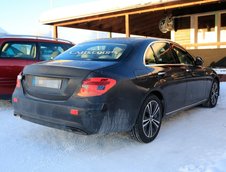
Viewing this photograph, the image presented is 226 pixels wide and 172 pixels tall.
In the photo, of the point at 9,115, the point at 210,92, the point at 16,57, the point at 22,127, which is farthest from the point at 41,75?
the point at 210,92

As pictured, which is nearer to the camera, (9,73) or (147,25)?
(9,73)

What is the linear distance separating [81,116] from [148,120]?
44.8 inches

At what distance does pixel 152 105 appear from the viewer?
4.32m

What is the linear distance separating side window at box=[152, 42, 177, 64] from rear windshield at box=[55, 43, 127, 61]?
596mm

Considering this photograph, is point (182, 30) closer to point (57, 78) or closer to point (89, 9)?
point (89, 9)

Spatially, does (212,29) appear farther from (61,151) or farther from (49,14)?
(61,151)

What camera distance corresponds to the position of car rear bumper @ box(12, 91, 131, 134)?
11.5 ft

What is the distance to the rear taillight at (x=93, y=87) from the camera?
3.53m

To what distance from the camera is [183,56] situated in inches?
219

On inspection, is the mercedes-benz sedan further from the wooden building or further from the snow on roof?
the wooden building

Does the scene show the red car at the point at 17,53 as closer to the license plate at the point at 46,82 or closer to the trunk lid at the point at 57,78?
the trunk lid at the point at 57,78

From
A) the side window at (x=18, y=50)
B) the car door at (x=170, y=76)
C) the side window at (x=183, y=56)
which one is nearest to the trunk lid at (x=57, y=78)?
the car door at (x=170, y=76)

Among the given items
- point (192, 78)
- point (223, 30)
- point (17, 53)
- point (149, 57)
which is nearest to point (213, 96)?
point (192, 78)

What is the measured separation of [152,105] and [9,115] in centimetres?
296
